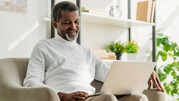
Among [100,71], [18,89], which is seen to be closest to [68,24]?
[100,71]

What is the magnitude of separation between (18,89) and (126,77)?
573mm

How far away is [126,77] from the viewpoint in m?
1.89

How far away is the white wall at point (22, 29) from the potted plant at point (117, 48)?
789 millimetres

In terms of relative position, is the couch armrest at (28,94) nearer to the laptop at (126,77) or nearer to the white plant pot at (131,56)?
the laptop at (126,77)

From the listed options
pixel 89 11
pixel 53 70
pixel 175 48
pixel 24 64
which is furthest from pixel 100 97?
pixel 175 48

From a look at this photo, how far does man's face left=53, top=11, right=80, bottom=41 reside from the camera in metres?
2.08

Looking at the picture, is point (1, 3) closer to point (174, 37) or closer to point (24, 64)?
point (24, 64)

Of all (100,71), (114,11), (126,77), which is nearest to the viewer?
(126,77)

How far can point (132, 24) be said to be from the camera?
3.68 meters

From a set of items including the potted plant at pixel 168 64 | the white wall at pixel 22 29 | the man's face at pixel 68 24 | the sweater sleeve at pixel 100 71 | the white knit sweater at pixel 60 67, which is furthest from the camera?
the potted plant at pixel 168 64

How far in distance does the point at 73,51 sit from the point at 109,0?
61.8 inches

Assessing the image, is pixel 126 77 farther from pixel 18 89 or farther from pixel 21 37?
pixel 21 37

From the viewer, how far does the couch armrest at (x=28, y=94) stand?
5.13ft

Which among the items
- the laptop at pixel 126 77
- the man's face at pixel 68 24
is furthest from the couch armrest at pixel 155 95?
the man's face at pixel 68 24
